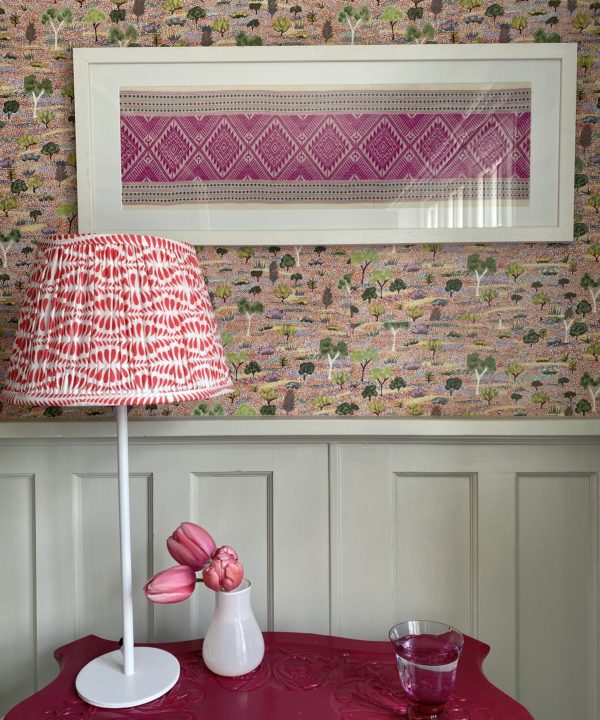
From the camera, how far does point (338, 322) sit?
49.9 inches

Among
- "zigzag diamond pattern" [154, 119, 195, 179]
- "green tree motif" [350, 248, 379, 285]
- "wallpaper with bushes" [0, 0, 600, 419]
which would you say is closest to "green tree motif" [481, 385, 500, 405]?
"wallpaper with bushes" [0, 0, 600, 419]

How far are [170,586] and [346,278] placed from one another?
72cm

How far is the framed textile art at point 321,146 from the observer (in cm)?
122

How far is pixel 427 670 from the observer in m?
0.86

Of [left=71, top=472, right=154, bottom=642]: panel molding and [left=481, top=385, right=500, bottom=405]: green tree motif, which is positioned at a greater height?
[left=481, top=385, right=500, bottom=405]: green tree motif

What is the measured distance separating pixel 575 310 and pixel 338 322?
0.53 meters

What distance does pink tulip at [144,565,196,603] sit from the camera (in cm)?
97

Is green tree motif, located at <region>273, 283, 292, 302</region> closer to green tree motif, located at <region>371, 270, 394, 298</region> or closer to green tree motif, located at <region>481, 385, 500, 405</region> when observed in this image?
green tree motif, located at <region>371, 270, 394, 298</region>

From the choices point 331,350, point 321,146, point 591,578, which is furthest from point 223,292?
point 591,578

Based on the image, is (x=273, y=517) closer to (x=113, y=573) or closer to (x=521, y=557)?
(x=113, y=573)

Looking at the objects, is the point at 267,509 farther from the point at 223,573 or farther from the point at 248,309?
the point at 248,309

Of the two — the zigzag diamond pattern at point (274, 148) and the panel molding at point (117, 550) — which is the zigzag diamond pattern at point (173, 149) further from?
the panel molding at point (117, 550)

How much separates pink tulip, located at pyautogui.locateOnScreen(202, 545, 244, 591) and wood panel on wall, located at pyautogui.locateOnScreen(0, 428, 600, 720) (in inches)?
11.0

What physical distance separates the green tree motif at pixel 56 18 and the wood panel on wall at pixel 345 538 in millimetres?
909
